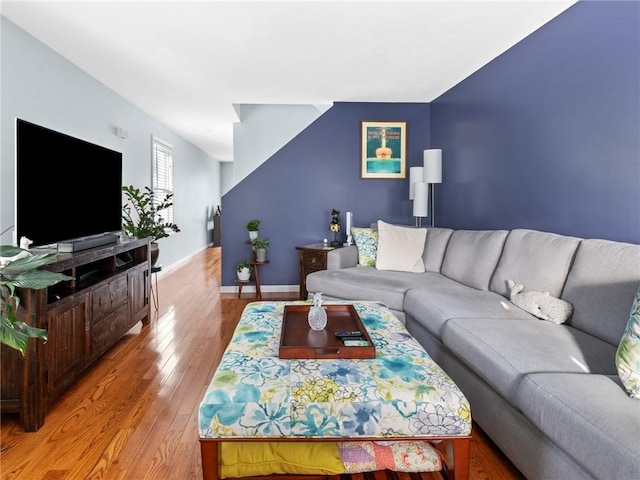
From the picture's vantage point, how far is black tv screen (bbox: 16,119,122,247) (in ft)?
6.94

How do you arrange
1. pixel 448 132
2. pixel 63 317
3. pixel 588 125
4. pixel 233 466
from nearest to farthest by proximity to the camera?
pixel 233 466 < pixel 63 317 < pixel 588 125 < pixel 448 132

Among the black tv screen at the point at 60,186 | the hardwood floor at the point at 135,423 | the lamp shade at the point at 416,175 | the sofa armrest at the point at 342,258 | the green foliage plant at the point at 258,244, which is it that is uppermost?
the lamp shade at the point at 416,175

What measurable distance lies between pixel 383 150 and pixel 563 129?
2358 mm

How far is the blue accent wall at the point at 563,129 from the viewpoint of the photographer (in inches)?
81.4

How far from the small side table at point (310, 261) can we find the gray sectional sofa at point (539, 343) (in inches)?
43.2

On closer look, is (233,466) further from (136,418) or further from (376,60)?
(376,60)

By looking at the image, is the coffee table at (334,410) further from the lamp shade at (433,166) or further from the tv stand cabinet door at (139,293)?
the lamp shade at (433,166)

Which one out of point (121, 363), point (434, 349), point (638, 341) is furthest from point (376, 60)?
point (121, 363)

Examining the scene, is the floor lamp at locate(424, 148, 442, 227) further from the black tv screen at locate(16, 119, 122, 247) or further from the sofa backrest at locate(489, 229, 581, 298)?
the black tv screen at locate(16, 119, 122, 247)

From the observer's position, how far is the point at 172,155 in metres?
6.24

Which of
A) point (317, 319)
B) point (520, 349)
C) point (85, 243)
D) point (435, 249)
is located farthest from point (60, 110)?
point (520, 349)

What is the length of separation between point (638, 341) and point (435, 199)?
133 inches

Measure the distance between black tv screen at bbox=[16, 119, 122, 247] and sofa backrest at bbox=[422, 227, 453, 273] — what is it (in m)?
2.79

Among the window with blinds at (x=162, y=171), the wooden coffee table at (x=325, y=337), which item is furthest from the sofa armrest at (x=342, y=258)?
the window with blinds at (x=162, y=171)
